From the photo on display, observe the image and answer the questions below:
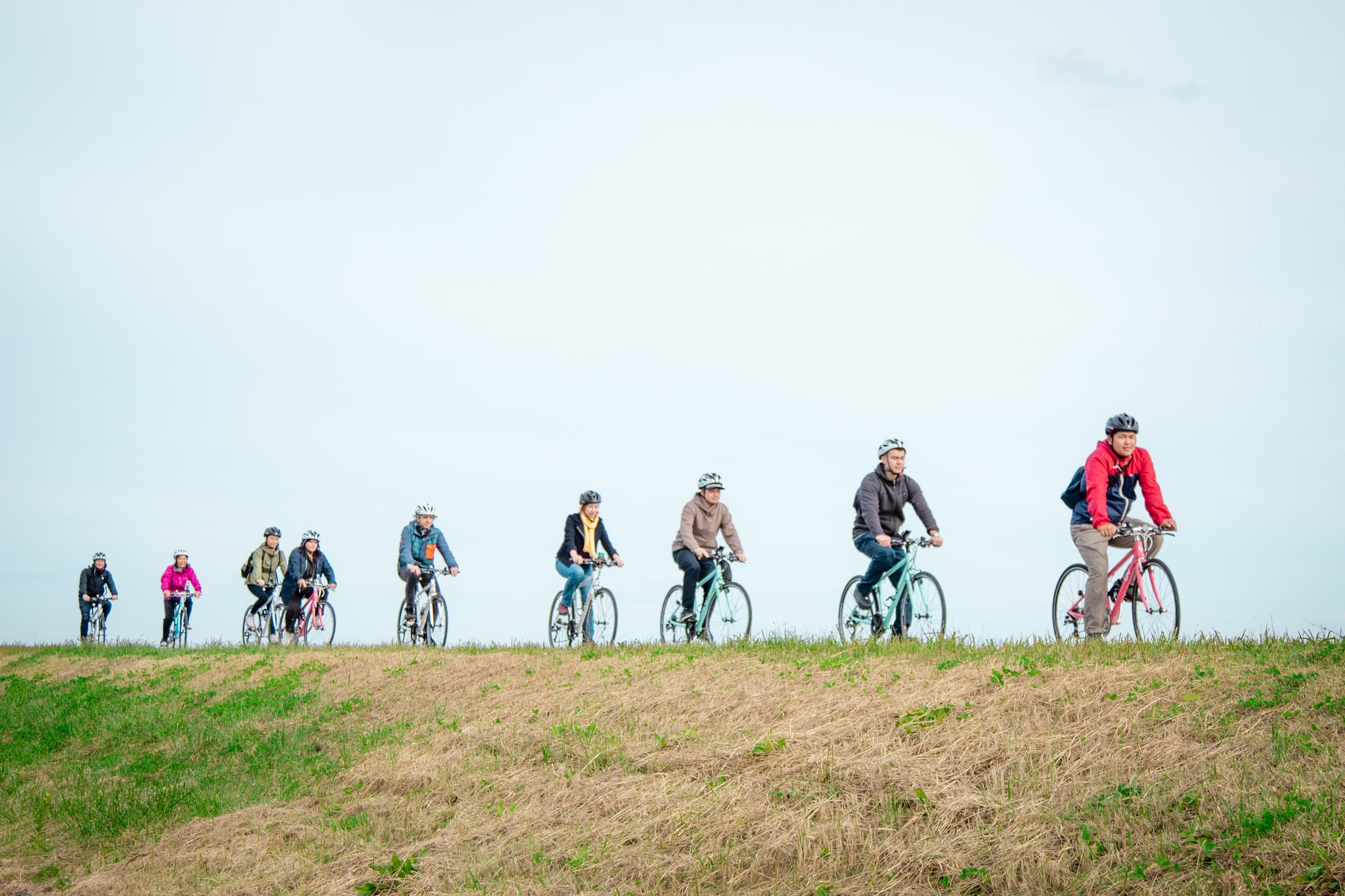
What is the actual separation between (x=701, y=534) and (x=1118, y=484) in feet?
21.0

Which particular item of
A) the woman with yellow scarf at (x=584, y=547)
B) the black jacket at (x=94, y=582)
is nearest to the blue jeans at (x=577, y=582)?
the woman with yellow scarf at (x=584, y=547)

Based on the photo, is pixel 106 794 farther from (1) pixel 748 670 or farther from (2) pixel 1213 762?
(2) pixel 1213 762

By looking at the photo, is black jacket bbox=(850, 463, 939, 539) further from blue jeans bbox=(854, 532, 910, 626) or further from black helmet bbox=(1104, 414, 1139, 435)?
black helmet bbox=(1104, 414, 1139, 435)

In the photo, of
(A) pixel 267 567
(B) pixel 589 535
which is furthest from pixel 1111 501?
(A) pixel 267 567

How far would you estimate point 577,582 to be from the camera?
702 inches

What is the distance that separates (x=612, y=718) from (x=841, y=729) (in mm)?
2754

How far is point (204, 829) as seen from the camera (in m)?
11.1

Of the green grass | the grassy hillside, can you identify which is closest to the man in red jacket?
the grassy hillside

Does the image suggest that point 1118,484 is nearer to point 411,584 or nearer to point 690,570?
point 690,570

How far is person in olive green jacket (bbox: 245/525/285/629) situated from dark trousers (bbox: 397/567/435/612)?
17.2 feet

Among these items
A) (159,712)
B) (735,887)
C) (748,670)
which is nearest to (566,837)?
(735,887)

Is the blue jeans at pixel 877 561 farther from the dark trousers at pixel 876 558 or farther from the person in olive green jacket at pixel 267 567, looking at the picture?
the person in olive green jacket at pixel 267 567

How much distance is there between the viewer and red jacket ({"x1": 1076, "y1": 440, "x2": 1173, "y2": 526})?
13.0 meters

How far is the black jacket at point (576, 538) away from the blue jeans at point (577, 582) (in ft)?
0.45
